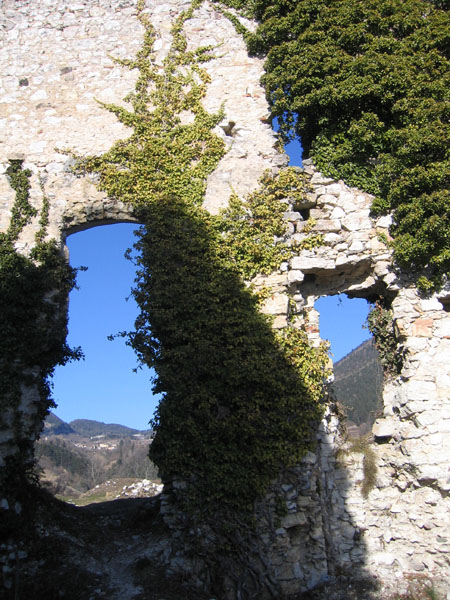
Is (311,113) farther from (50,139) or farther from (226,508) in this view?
(226,508)

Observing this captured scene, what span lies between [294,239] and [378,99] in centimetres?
257

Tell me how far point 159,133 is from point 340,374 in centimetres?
4299

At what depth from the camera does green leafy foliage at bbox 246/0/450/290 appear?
629 centimetres

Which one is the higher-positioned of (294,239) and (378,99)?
(378,99)

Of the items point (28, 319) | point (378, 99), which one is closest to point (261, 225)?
point (378, 99)

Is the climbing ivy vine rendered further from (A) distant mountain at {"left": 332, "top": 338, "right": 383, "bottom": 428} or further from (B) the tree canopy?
(A) distant mountain at {"left": 332, "top": 338, "right": 383, "bottom": 428}

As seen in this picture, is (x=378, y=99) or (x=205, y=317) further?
(x=378, y=99)

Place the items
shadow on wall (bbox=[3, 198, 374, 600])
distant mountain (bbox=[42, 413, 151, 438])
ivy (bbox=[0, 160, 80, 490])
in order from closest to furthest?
shadow on wall (bbox=[3, 198, 374, 600])
ivy (bbox=[0, 160, 80, 490])
distant mountain (bbox=[42, 413, 151, 438])

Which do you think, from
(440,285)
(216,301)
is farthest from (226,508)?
(440,285)

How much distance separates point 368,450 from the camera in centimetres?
624

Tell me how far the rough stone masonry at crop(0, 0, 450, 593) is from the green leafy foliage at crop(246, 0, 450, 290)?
0.34 meters

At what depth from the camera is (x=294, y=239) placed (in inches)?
256

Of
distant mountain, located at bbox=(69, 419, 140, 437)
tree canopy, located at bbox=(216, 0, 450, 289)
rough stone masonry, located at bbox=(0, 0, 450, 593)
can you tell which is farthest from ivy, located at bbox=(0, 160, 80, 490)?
distant mountain, located at bbox=(69, 419, 140, 437)

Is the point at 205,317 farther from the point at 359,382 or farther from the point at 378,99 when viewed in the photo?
the point at 359,382
